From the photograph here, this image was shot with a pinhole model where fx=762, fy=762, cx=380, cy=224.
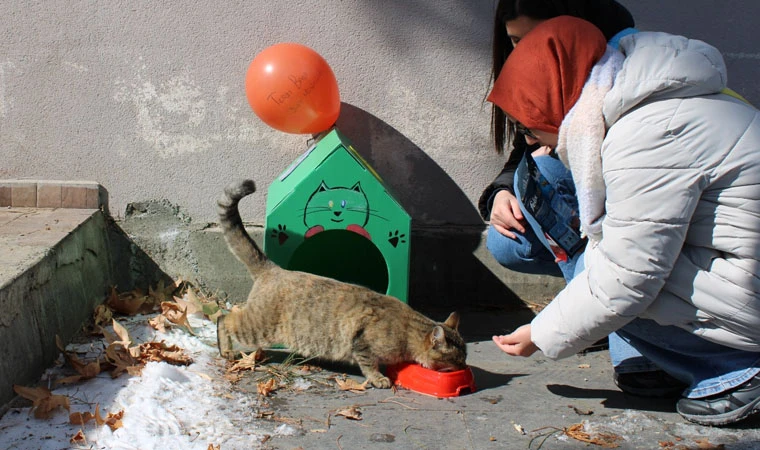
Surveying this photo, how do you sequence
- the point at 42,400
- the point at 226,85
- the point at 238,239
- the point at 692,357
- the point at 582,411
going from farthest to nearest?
the point at 226,85 < the point at 238,239 < the point at 582,411 < the point at 692,357 < the point at 42,400

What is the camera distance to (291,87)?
3.72 m

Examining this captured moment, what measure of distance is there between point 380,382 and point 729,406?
1448mm

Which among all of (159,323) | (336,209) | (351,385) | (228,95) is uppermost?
(228,95)

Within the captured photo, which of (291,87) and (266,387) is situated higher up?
(291,87)

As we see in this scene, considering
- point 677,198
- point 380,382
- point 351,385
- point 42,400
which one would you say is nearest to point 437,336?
point 380,382

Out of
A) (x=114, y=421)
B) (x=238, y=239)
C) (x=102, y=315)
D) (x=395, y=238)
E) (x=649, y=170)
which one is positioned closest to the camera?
(x=649, y=170)

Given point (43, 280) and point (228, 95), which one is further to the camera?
point (228, 95)

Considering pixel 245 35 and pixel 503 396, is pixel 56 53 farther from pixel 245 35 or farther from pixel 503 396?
Result: pixel 503 396

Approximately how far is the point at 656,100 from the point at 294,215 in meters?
1.83

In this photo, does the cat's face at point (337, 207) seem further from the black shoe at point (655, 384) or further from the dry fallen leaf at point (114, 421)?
the black shoe at point (655, 384)

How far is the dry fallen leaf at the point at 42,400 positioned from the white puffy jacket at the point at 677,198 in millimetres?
1970

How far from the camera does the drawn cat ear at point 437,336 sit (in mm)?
3430

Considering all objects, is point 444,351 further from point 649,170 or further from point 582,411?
point 649,170

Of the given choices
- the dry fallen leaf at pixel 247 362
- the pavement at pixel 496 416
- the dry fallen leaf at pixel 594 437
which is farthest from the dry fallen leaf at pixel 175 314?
the dry fallen leaf at pixel 594 437
